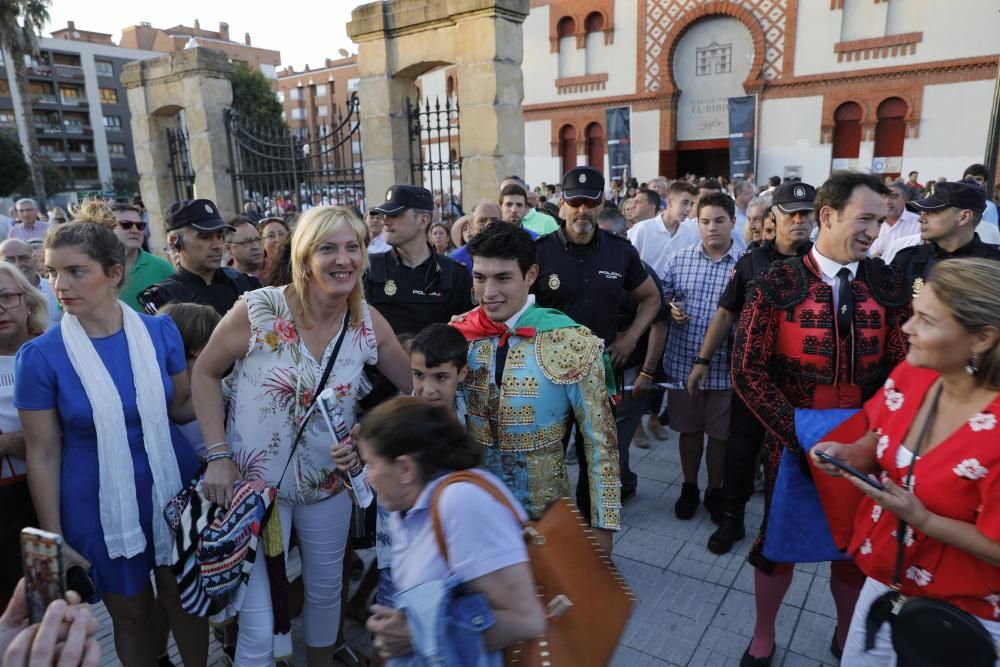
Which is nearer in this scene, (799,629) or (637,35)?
(799,629)

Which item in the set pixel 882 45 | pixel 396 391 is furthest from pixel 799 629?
pixel 882 45

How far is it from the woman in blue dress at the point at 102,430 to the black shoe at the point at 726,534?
9.88ft

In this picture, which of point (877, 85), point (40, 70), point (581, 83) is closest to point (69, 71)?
point (40, 70)

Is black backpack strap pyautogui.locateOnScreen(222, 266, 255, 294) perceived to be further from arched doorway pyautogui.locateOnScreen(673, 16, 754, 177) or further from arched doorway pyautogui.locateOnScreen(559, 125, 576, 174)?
arched doorway pyautogui.locateOnScreen(559, 125, 576, 174)

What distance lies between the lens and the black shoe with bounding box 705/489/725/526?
4148 millimetres

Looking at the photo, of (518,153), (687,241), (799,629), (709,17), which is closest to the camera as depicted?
(799,629)

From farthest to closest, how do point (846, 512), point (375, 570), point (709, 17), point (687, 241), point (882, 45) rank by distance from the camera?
point (709, 17) < point (882, 45) < point (687, 241) < point (375, 570) < point (846, 512)

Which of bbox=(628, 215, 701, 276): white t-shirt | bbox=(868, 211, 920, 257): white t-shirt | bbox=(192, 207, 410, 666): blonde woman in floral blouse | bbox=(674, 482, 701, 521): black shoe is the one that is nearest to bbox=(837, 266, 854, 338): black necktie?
bbox=(674, 482, 701, 521): black shoe

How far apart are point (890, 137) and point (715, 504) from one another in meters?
21.6

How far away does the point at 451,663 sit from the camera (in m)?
1.44

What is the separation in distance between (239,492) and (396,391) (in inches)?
43.9

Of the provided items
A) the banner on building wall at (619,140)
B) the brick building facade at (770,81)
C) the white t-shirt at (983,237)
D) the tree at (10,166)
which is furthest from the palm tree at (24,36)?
the white t-shirt at (983,237)

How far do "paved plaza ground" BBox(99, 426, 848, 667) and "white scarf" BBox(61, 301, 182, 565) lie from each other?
3.63ft

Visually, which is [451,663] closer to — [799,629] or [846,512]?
[846,512]
